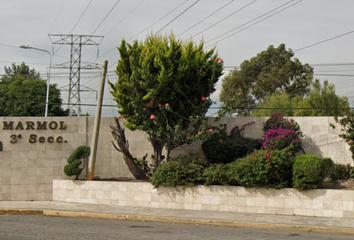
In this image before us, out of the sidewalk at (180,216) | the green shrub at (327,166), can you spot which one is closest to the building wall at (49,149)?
the sidewalk at (180,216)

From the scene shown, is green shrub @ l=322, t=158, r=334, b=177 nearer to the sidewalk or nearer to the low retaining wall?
the low retaining wall

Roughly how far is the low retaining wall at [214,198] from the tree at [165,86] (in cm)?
198

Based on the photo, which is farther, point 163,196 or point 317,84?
point 317,84

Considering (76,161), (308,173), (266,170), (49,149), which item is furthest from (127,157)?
(308,173)

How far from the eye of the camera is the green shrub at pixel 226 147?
16672 mm

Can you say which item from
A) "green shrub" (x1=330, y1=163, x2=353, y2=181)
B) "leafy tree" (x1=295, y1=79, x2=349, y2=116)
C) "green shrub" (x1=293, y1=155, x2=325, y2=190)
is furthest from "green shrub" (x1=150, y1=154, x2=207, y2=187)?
"leafy tree" (x1=295, y1=79, x2=349, y2=116)

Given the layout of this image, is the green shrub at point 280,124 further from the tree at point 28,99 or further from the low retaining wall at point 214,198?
the tree at point 28,99

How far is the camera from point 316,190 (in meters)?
14.2

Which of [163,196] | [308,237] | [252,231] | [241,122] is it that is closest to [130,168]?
[163,196]

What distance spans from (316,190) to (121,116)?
7.68 metres

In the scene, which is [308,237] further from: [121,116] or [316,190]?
[121,116]

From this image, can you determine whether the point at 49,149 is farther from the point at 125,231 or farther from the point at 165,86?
the point at 125,231

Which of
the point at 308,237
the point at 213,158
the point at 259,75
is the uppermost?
the point at 259,75

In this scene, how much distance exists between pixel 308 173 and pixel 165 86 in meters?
5.58
